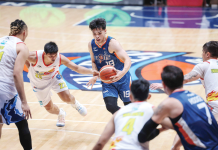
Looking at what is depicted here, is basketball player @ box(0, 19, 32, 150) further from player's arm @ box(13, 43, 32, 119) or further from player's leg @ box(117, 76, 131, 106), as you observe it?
player's leg @ box(117, 76, 131, 106)

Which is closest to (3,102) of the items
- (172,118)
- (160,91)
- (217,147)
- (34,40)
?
(172,118)

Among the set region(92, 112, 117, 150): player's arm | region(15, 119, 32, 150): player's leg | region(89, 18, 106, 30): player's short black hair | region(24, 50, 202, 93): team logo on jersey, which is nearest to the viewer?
region(92, 112, 117, 150): player's arm

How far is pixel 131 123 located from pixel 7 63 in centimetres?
196

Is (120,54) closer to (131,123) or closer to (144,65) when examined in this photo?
(131,123)

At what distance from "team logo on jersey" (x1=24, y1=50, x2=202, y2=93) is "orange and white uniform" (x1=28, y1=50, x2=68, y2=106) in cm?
243

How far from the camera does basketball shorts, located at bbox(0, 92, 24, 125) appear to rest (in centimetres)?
400

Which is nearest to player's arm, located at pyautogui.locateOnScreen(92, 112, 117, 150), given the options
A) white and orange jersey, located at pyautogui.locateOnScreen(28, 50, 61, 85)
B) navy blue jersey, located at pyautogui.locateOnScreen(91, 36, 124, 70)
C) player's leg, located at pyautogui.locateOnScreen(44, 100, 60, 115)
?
navy blue jersey, located at pyautogui.locateOnScreen(91, 36, 124, 70)

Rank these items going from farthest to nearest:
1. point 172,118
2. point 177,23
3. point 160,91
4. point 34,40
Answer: point 177,23
point 34,40
point 160,91
point 172,118

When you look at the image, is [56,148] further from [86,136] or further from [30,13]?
[30,13]

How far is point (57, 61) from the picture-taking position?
5.09 metres

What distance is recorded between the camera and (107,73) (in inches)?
187

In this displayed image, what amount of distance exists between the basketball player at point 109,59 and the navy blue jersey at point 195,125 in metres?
1.87

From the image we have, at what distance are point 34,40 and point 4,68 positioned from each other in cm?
863

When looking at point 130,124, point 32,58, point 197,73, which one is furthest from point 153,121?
point 32,58
